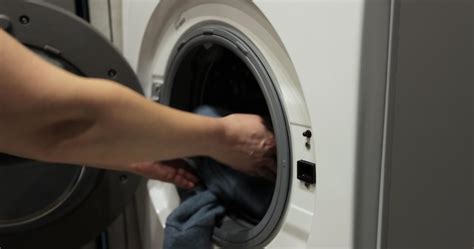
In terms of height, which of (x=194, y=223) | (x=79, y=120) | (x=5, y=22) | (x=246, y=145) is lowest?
(x=194, y=223)

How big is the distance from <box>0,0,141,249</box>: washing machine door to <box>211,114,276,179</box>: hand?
227 mm

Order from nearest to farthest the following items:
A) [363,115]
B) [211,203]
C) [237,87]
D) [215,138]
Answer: [363,115], [215,138], [211,203], [237,87]

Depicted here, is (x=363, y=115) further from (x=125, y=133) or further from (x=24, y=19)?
(x=24, y=19)

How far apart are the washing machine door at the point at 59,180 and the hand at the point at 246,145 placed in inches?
9.0

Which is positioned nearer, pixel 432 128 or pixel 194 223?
pixel 432 128

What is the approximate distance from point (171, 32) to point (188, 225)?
364 mm

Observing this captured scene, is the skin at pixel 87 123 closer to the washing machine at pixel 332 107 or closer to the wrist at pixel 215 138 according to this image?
the wrist at pixel 215 138

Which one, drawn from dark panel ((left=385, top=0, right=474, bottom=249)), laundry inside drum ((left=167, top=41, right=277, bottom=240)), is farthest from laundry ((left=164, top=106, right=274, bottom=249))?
dark panel ((left=385, top=0, right=474, bottom=249))

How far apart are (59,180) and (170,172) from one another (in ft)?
0.71

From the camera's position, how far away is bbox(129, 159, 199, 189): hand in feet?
3.06

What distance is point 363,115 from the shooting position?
0.58m

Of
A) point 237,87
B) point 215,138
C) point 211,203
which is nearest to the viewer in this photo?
point 215,138

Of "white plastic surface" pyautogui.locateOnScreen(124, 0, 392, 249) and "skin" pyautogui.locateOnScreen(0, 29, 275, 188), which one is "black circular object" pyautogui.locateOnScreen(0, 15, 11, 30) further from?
"white plastic surface" pyautogui.locateOnScreen(124, 0, 392, 249)

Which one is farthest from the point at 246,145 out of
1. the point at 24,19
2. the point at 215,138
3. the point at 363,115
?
the point at 24,19
